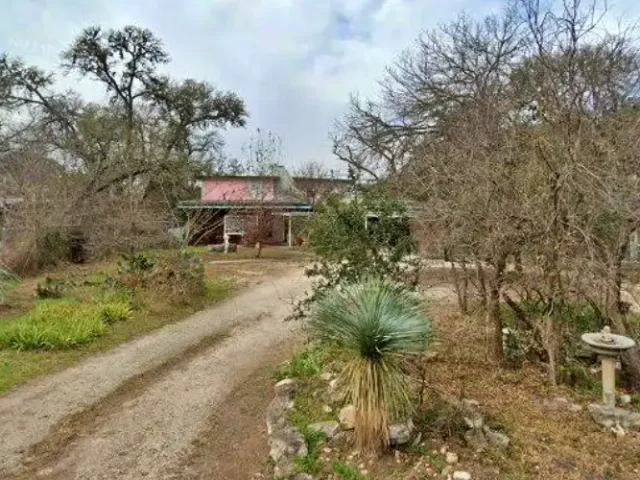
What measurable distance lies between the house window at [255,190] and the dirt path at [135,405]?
47.7 ft

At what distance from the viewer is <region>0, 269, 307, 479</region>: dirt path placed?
4.18m

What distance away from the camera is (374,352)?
12.1 feet

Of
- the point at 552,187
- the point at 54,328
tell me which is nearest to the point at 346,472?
the point at 552,187

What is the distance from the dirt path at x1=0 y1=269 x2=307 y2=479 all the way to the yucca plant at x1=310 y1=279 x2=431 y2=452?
5.37 ft

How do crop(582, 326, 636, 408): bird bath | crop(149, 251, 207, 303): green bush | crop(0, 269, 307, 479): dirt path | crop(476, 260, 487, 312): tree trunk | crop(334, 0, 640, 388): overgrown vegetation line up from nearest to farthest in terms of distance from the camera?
crop(0, 269, 307, 479): dirt path < crop(582, 326, 636, 408): bird bath < crop(334, 0, 640, 388): overgrown vegetation < crop(476, 260, 487, 312): tree trunk < crop(149, 251, 207, 303): green bush

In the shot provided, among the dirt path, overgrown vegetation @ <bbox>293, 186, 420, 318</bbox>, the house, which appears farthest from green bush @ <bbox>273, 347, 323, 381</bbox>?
the house

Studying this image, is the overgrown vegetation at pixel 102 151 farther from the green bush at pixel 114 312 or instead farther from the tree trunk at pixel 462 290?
the tree trunk at pixel 462 290

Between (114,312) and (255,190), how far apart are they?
15.4 metres

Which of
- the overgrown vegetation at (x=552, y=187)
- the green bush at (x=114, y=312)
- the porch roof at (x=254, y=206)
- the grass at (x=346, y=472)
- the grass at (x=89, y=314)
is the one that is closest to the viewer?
the grass at (x=346, y=472)

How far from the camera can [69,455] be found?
4.28m

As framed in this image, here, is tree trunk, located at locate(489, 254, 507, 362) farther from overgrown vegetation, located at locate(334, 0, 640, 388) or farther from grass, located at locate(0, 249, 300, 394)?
grass, located at locate(0, 249, 300, 394)

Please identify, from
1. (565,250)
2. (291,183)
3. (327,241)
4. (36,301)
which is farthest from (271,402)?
(291,183)

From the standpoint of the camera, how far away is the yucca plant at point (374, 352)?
3.68 meters

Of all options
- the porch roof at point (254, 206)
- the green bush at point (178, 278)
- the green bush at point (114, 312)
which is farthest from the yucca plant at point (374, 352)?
the porch roof at point (254, 206)
